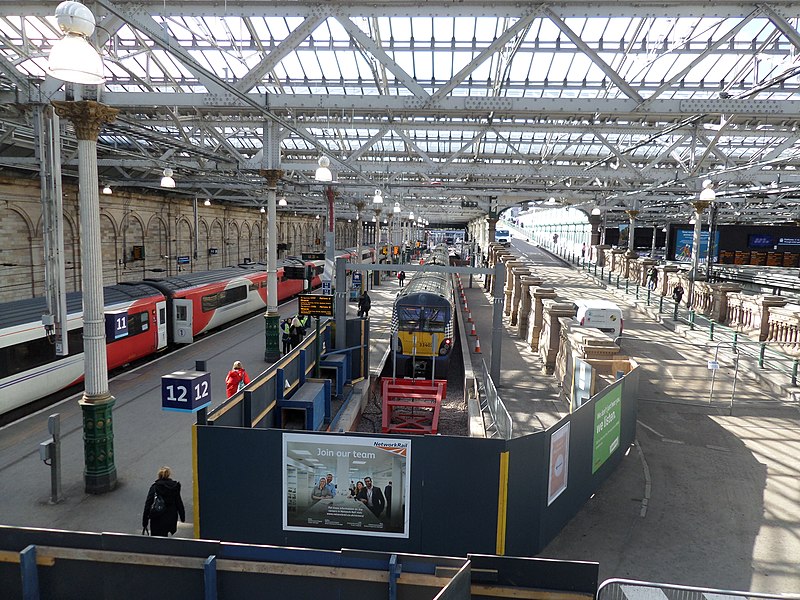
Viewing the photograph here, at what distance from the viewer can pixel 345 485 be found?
7.44 meters

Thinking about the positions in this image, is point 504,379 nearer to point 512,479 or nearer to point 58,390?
point 512,479

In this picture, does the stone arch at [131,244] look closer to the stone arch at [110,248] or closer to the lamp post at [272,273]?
the stone arch at [110,248]

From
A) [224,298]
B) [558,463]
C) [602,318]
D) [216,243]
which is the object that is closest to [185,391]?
[558,463]

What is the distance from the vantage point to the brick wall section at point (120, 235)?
23.6m

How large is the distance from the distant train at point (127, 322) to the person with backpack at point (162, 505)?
191 inches

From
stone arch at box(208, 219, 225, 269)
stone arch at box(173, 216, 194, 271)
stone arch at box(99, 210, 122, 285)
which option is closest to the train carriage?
stone arch at box(99, 210, 122, 285)

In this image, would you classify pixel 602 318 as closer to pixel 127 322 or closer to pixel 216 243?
pixel 127 322

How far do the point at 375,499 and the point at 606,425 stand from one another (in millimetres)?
4895

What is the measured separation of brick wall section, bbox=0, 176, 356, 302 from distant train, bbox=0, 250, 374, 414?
4222 mm

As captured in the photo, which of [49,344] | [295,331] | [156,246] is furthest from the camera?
[156,246]

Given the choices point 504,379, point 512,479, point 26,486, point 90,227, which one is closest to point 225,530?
point 512,479

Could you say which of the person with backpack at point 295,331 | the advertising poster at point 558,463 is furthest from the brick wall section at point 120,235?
the advertising poster at point 558,463

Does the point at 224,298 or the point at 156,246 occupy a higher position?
the point at 156,246

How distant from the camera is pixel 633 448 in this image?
12.0m
